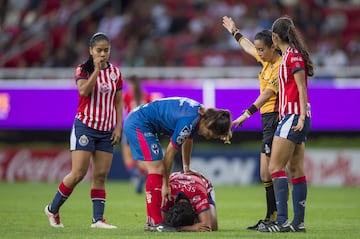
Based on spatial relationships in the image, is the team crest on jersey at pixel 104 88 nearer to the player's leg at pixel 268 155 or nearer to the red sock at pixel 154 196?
the red sock at pixel 154 196

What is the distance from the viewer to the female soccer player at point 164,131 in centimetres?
1038

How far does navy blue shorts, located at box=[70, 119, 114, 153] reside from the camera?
11.2m

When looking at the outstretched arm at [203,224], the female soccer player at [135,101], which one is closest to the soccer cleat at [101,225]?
the outstretched arm at [203,224]

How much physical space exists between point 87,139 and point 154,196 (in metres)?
1.15

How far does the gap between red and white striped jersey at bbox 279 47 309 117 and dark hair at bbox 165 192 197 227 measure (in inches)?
59.2

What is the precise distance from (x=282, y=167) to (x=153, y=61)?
13.3 meters

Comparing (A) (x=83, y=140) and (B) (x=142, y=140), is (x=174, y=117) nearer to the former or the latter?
(B) (x=142, y=140)

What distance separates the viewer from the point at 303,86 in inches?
414

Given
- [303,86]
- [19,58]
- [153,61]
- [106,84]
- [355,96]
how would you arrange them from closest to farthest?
[303,86] → [106,84] → [355,96] → [153,61] → [19,58]

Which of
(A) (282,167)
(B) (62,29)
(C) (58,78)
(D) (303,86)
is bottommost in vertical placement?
(A) (282,167)

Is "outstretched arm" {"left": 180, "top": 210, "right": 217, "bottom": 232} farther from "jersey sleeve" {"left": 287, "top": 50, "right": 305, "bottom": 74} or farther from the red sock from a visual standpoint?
"jersey sleeve" {"left": 287, "top": 50, "right": 305, "bottom": 74}

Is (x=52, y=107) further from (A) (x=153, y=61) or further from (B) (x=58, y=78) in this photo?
(A) (x=153, y=61)

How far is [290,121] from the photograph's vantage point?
419 inches

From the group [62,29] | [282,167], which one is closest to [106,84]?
[282,167]
